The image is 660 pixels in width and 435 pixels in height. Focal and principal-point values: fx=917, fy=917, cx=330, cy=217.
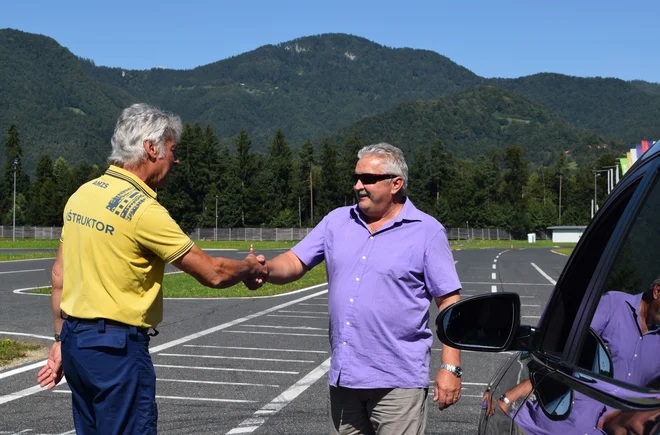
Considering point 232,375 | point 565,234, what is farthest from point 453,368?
point 565,234

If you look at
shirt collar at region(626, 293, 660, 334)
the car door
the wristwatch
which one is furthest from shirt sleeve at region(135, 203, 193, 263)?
shirt collar at region(626, 293, 660, 334)

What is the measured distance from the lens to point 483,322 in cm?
287

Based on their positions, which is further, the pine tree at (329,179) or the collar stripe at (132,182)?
the pine tree at (329,179)

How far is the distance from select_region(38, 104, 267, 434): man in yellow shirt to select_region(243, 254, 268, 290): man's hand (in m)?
0.75

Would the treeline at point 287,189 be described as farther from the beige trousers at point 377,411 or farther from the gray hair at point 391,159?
the beige trousers at point 377,411

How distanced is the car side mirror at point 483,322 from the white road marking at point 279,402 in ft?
13.8

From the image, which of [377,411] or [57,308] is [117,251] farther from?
[377,411]

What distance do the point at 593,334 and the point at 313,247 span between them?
260 cm

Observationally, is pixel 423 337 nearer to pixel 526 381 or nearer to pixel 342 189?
pixel 526 381

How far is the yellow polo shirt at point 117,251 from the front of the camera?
Result: 3891 millimetres

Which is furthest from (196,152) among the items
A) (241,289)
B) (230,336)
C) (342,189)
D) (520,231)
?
(230,336)

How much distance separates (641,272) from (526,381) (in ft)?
2.28

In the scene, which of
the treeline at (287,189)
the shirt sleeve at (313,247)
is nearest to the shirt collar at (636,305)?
the shirt sleeve at (313,247)

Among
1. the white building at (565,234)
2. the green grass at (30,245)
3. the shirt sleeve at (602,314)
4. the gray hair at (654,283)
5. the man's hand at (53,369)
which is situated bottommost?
the white building at (565,234)
